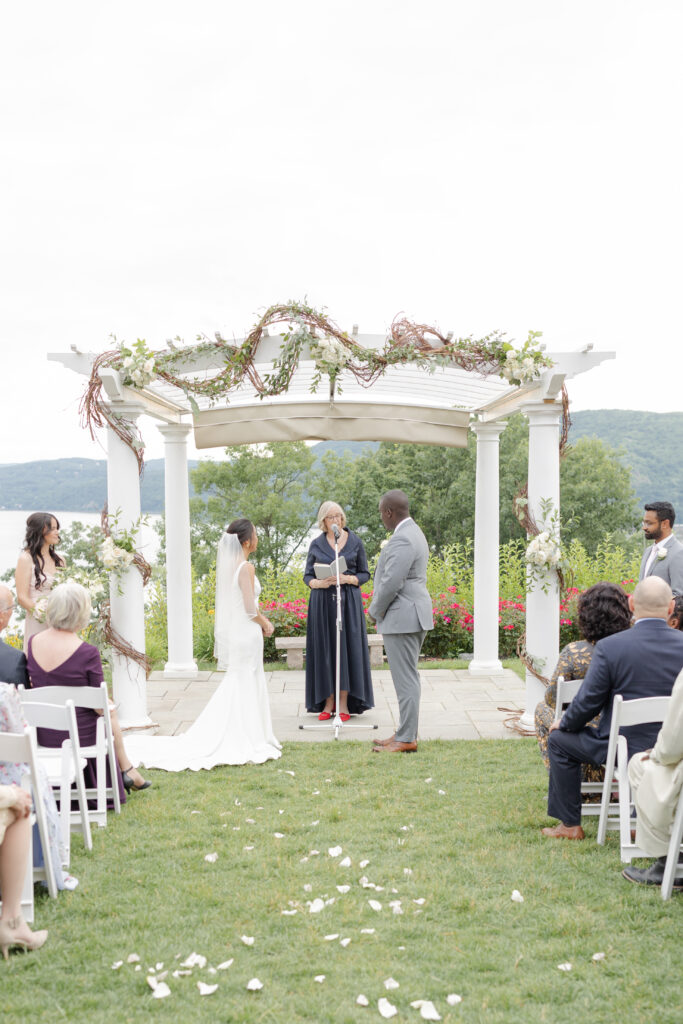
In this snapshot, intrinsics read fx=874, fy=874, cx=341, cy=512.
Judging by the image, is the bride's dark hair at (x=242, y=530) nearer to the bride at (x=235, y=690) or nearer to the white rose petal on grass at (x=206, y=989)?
the bride at (x=235, y=690)

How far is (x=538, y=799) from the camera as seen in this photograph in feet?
17.1

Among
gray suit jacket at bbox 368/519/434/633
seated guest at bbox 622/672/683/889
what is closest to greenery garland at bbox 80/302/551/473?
gray suit jacket at bbox 368/519/434/633

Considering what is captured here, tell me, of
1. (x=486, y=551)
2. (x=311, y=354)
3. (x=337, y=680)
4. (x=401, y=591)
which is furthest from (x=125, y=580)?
(x=486, y=551)

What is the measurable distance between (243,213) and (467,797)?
6972 mm

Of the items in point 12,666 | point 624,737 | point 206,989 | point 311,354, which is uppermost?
point 311,354

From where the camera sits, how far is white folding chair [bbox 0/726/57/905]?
337cm

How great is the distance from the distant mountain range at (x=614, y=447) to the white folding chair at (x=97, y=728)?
24.3m

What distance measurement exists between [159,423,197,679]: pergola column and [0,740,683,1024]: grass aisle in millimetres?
3862

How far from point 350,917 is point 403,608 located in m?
2.92

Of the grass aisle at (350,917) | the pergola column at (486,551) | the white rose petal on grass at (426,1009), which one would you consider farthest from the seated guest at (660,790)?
the pergola column at (486,551)

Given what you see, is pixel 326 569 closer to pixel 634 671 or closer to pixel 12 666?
pixel 12 666

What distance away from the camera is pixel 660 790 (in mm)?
3666

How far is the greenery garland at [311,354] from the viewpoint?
631 centimetres

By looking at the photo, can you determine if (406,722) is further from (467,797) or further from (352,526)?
(352,526)
